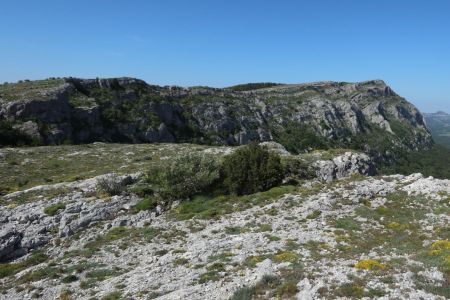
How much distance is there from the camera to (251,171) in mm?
36750

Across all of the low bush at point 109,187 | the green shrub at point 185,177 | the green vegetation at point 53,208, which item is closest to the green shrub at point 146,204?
the green shrub at point 185,177

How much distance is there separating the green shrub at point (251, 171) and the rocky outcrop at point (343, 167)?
635 centimetres

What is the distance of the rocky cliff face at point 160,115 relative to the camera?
85625 millimetres

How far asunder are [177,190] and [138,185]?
5.16 metres

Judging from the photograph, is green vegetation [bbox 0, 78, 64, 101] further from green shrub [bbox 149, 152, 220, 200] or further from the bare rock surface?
green shrub [bbox 149, 152, 220, 200]

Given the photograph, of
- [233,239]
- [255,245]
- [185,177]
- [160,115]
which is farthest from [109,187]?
[160,115]

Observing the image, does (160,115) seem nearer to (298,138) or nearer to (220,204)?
(298,138)

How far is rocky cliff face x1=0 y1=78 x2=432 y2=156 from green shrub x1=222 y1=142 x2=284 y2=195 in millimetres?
54689

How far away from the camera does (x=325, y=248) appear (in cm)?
2158

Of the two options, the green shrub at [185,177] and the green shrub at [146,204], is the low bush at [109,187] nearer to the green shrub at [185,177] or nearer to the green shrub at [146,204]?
the green shrub at [146,204]

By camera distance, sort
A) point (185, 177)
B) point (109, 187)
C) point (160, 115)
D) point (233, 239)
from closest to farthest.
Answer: point (233, 239), point (109, 187), point (185, 177), point (160, 115)

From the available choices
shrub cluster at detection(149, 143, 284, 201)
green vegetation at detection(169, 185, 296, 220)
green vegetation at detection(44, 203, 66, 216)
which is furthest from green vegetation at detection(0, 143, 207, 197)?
green vegetation at detection(169, 185, 296, 220)

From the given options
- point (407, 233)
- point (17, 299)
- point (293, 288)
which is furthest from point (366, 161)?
point (17, 299)

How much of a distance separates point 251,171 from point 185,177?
20.4 feet
